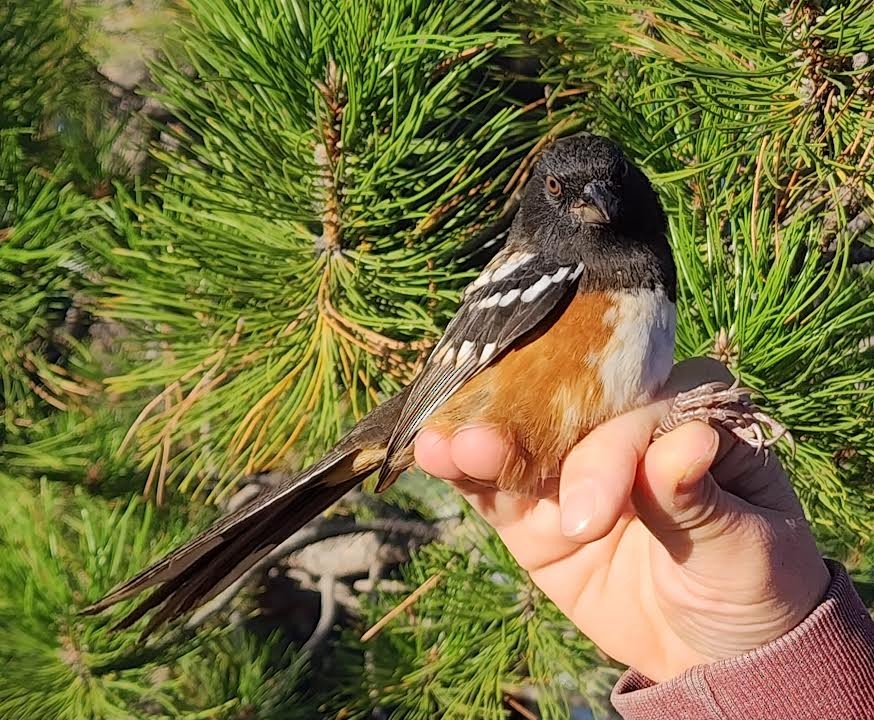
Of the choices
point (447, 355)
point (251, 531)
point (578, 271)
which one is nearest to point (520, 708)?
point (251, 531)

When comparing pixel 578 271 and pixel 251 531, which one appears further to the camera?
pixel 251 531

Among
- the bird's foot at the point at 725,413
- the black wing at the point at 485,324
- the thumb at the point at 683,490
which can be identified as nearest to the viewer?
the thumb at the point at 683,490

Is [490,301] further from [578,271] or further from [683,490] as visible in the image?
[683,490]

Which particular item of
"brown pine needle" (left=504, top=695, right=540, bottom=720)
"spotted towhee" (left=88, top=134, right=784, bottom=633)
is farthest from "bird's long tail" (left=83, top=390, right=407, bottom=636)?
"brown pine needle" (left=504, top=695, right=540, bottom=720)

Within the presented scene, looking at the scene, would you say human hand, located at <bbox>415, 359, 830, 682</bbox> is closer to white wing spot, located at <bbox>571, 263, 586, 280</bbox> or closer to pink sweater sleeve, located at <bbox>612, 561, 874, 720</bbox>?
pink sweater sleeve, located at <bbox>612, 561, 874, 720</bbox>

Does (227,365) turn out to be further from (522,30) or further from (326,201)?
(522,30)

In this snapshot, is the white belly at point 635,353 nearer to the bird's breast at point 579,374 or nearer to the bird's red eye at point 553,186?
the bird's breast at point 579,374

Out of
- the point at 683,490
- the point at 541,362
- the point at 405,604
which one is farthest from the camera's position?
the point at 405,604

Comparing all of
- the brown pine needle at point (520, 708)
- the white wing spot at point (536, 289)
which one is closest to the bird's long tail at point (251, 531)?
the white wing spot at point (536, 289)
